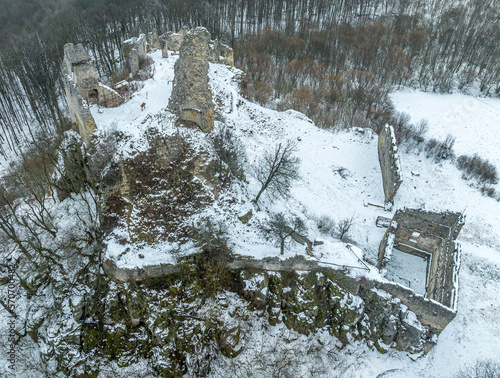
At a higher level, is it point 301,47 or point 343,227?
point 301,47

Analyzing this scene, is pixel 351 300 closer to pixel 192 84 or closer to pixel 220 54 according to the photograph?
pixel 192 84

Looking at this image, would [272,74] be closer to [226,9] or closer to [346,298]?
[226,9]

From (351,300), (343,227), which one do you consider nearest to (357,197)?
(343,227)

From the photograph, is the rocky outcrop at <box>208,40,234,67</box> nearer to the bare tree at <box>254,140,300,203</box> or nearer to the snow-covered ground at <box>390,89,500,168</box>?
the bare tree at <box>254,140,300,203</box>

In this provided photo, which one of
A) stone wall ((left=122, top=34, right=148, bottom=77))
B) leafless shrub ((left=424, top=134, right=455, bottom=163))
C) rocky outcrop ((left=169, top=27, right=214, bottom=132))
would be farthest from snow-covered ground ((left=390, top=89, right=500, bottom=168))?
stone wall ((left=122, top=34, right=148, bottom=77))

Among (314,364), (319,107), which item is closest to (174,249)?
(314,364)
